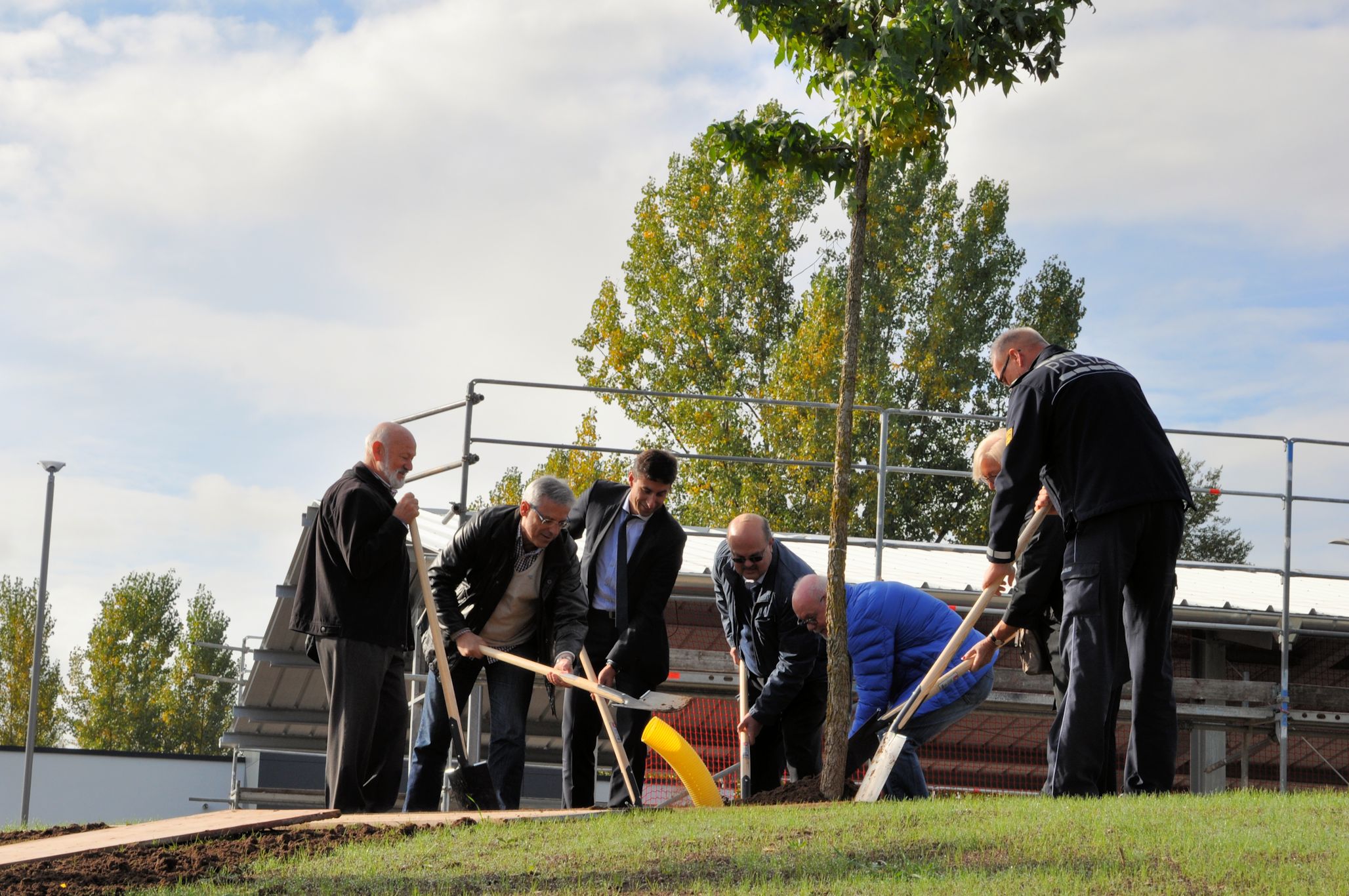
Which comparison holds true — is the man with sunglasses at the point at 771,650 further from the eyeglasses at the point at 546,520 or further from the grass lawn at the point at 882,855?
the grass lawn at the point at 882,855

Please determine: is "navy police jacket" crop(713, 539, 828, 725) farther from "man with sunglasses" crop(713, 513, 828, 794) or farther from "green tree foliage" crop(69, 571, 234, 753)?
"green tree foliage" crop(69, 571, 234, 753)

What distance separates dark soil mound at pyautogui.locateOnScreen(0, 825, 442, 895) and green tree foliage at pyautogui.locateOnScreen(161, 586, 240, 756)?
37.0 meters

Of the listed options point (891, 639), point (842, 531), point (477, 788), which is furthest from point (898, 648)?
point (477, 788)

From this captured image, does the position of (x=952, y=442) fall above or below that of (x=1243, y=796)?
above

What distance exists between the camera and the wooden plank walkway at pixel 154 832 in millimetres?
4426

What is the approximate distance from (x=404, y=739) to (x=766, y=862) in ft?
9.72

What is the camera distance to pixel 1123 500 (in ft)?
17.4

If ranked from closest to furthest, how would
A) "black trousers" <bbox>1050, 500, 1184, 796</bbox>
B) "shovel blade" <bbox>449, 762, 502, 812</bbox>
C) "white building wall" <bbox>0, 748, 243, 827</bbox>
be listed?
"black trousers" <bbox>1050, 500, 1184, 796</bbox>, "shovel blade" <bbox>449, 762, 502, 812</bbox>, "white building wall" <bbox>0, 748, 243, 827</bbox>

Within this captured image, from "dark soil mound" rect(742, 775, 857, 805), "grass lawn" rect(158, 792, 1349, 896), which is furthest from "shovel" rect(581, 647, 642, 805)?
"grass lawn" rect(158, 792, 1349, 896)

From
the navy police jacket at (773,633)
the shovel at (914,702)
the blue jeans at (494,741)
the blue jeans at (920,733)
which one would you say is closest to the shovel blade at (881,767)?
the shovel at (914,702)

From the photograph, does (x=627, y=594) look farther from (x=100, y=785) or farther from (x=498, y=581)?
(x=100, y=785)

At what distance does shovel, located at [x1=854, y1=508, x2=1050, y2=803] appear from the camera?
607cm

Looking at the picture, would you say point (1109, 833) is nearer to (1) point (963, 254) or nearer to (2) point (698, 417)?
(2) point (698, 417)

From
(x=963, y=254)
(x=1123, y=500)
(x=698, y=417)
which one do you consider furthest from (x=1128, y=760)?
(x=963, y=254)
